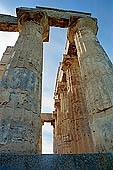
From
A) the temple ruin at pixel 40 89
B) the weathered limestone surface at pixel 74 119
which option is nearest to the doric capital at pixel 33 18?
the temple ruin at pixel 40 89

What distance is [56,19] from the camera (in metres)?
9.41

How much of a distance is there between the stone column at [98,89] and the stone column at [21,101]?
1.65 meters

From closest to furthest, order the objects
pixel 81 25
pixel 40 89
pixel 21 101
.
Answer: pixel 21 101 → pixel 40 89 → pixel 81 25

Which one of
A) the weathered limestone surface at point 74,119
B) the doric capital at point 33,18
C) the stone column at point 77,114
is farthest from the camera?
the doric capital at point 33,18

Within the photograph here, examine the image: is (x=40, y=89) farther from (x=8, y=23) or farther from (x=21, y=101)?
(x=8, y=23)

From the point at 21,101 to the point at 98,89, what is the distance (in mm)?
2462

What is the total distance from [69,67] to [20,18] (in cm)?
486

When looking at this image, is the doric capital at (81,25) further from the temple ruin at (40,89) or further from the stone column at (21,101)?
the stone column at (21,101)

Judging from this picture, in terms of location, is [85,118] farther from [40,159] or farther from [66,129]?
A: [40,159]

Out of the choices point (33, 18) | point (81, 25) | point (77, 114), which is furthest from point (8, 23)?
point (77, 114)

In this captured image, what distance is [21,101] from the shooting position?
4027 millimetres

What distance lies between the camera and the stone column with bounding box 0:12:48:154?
3330 mm

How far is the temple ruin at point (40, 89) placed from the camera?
3574 millimetres

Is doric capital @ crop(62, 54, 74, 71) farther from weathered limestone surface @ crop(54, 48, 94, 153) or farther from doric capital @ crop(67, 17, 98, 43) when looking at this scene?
doric capital @ crop(67, 17, 98, 43)
